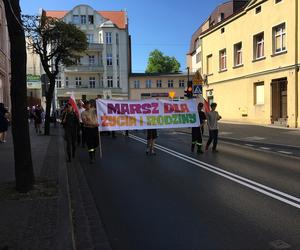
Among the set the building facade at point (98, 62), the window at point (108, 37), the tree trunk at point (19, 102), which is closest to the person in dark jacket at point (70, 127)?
the tree trunk at point (19, 102)

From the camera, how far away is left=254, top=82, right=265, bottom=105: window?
107ft

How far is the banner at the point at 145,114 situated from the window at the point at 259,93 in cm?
1708

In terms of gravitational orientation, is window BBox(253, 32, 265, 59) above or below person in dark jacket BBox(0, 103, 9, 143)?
above

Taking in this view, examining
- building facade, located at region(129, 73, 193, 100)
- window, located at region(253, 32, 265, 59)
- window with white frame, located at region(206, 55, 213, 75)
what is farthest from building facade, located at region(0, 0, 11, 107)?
building facade, located at region(129, 73, 193, 100)

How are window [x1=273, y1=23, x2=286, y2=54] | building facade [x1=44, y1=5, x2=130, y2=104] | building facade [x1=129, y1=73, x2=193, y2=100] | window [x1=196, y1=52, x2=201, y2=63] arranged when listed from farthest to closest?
1. building facade [x1=129, y1=73, x2=193, y2=100]
2. building facade [x1=44, y1=5, x2=130, y2=104]
3. window [x1=196, y1=52, x2=201, y2=63]
4. window [x1=273, y1=23, x2=286, y2=54]

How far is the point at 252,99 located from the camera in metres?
33.6

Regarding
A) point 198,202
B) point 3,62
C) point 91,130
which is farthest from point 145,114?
point 3,62

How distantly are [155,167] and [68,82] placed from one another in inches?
2760

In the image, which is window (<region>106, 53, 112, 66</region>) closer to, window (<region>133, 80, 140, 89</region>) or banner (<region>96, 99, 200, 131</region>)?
window (<region>133, 80, 140, 89</region>)

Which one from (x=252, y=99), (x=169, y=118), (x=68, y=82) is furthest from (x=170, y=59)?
(x=169, y=118)

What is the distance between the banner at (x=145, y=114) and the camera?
15.2 metres

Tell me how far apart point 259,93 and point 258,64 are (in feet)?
6.85

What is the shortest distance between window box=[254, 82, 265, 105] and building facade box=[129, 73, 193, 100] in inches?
1913

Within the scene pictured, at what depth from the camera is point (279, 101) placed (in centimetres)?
3062
